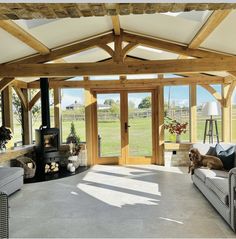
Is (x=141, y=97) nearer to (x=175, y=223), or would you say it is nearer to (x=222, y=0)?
(x=175, y=223)

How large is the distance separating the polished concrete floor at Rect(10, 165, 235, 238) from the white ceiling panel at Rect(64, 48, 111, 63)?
3.19m

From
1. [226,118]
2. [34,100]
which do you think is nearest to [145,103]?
[226,118]

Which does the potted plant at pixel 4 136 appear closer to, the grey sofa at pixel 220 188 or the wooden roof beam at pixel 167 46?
the wooden roof beam at pixel 167 46

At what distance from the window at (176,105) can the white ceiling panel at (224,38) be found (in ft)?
7.44

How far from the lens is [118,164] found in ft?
→ 25.0

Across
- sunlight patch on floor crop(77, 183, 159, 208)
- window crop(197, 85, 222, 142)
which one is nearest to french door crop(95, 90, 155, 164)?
window crop(197, 85, 222, 142)

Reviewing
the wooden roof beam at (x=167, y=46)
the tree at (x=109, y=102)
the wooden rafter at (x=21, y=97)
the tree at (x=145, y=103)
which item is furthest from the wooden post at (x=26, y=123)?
the wooden roof beam at (x=167, y=46)

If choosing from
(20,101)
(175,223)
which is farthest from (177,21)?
(20,101)

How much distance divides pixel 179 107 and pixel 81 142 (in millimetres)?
3090

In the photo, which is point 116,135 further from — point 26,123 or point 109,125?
point 26,123

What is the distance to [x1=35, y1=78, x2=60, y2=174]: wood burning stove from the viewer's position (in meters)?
6.35

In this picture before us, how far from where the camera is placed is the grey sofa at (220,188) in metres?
3.16

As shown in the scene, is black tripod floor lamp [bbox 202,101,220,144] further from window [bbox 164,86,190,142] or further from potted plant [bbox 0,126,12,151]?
potted plant [bbox 0,126,12,151]

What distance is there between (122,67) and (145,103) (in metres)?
2.64
